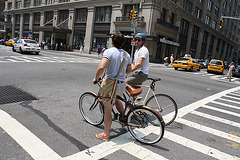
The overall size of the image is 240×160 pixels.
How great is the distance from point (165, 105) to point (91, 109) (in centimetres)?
179

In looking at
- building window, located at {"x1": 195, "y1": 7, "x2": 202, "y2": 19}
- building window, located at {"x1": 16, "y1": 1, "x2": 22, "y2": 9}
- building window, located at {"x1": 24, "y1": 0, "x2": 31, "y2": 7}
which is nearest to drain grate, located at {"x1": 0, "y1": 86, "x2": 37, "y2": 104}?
building window, located at {"x1": 195, "y1": 7, "x2": 202, "y2": 19}

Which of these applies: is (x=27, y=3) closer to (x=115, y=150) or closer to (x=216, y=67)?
(x=216, y=67)

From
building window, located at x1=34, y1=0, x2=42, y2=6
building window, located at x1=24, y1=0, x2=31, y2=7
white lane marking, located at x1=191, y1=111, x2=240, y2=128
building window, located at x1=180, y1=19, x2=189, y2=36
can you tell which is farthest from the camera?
building window, located at x1=24, y1=0, x2=31, y2=7

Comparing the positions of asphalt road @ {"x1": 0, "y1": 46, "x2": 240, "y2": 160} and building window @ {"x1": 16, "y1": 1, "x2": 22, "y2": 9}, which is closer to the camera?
asphalt road @ {"x1": 0, "y1": 46, "x2": 240, "y2": 160}

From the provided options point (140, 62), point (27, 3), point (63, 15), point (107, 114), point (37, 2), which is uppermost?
point (27, 3)

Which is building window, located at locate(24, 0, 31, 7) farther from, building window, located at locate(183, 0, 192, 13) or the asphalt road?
the asphalt road

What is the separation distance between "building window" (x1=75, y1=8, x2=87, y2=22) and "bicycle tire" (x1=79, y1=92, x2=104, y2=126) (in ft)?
124

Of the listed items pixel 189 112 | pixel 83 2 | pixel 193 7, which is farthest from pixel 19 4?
pixel 189 112

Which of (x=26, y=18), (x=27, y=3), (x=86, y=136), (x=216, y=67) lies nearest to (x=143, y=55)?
(x=86, y=136)

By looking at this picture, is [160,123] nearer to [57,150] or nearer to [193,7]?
[57,150]

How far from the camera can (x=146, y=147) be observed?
360 cm

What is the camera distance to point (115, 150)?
3.37m

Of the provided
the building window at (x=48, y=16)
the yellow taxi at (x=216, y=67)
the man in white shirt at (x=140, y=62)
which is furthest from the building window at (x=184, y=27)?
the man in white shirt at (x=140, y=62)

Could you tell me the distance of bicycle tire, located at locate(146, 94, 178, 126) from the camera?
4695 mm
